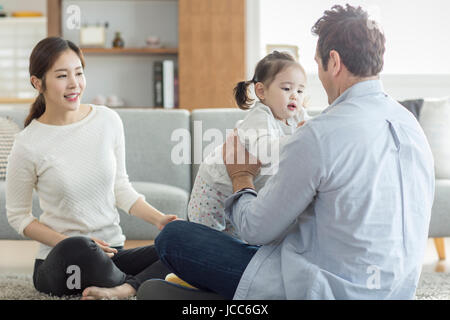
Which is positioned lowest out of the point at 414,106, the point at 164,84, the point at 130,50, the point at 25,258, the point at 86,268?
the point at 25,258

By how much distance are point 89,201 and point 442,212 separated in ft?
5.40

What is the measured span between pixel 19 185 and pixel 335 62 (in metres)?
1.08

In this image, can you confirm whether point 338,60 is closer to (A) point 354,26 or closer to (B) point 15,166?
(A) point 354,26

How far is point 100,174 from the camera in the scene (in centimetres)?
176

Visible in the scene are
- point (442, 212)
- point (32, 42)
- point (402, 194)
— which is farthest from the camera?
point (32, 42)

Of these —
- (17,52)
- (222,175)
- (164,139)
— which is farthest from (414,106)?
(17,52)

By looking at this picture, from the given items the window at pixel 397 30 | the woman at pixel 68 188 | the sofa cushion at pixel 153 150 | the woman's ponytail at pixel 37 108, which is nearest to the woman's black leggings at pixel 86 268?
the woman at pixel 68 188

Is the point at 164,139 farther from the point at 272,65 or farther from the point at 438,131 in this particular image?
the point at 438,131

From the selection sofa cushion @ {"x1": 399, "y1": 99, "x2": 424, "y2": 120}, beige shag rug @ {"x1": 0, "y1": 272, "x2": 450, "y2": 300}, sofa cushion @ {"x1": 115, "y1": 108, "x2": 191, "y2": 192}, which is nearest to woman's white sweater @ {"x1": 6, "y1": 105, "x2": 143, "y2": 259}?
beige shag rug @ {"x1": 0, "y1": 272, "x2": 450, "y2": 300}

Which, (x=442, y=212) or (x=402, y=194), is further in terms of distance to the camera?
(x=442, y=212)

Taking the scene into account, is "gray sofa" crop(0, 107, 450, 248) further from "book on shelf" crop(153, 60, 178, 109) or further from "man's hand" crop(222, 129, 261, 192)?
"man's hand" crop(222, 129, 261, 192)

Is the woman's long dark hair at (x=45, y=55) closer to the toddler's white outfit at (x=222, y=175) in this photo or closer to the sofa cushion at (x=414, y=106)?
the toddler's white outfit at (x=222, y=175)

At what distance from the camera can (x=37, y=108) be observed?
5.81ft
